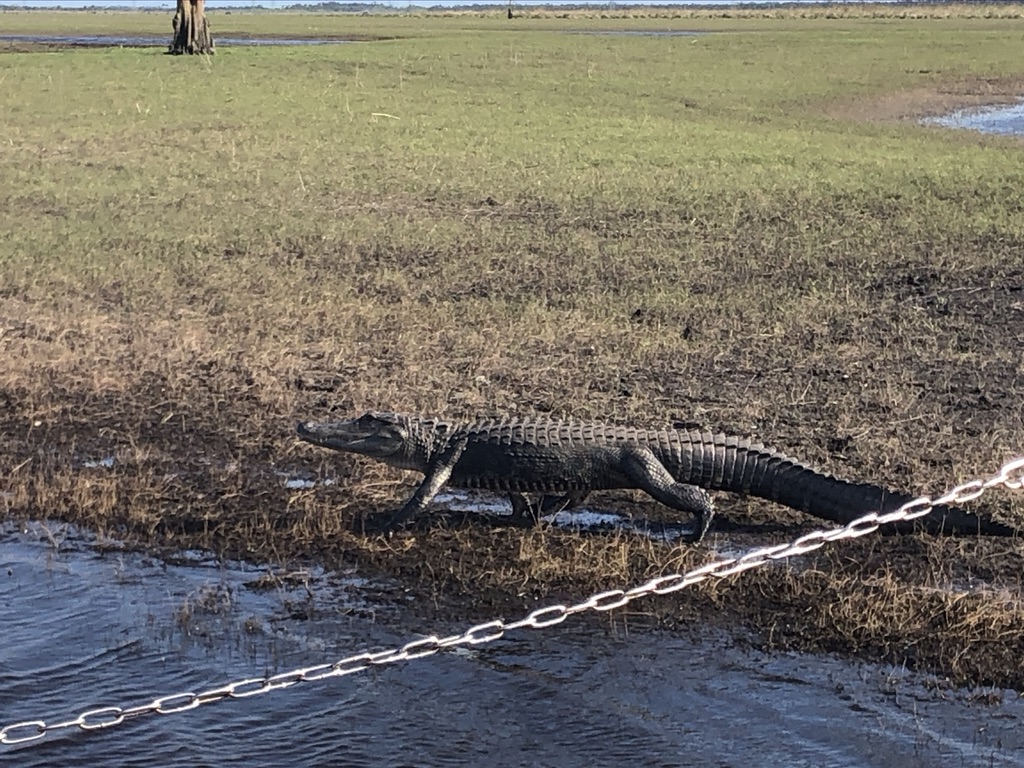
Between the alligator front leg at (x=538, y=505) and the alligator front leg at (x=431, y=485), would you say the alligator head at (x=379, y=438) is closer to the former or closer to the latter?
the alligator front leg at (x=431, y=485)

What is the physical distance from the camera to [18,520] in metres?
7.02

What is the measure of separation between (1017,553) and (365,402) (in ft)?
12.4

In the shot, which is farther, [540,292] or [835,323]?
[540,292]

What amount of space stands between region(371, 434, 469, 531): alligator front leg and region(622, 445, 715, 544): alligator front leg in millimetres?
755

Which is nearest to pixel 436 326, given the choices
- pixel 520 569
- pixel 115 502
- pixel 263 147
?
pixel 115 502

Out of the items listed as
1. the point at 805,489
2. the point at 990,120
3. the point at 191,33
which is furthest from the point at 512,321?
the point at 191,33

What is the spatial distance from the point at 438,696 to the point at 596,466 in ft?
5.47

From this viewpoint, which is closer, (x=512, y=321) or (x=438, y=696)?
(x=438, y=696)

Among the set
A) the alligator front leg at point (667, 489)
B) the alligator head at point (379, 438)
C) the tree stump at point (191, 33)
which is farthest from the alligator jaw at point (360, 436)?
the tree stump at point (191, 33)

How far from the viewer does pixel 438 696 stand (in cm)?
520

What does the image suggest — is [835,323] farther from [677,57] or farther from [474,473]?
[677,57]

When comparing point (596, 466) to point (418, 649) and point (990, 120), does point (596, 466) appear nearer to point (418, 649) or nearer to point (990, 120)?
point (418, 649)

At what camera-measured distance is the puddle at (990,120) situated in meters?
22.9

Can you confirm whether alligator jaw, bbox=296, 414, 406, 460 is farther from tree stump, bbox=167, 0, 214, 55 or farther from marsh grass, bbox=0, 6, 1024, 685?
tree stump, bbox=167, 0, 214, 55
